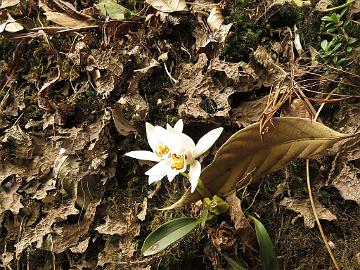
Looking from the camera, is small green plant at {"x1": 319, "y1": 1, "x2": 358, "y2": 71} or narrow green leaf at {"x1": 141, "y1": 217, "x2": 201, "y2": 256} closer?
narrow green leaf at {"x1": 141, "y1": 217, "x2": 201, "y2": 256}

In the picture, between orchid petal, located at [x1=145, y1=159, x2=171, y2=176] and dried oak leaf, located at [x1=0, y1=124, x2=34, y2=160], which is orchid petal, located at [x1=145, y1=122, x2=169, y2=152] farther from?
dried oak leaf, located at [x1=0, y1=124, x2=34, y2=160]

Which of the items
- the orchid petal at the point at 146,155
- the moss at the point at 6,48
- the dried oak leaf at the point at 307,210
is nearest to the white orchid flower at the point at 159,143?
the orchid petal at the point at 146,155

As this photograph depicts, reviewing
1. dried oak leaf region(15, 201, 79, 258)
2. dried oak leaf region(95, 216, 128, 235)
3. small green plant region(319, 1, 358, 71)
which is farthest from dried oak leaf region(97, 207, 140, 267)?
small green plant region(319, 1, 358, 71)

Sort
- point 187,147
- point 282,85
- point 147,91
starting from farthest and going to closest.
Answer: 1. point 147,91
2. point 282,85
3. point 187,147

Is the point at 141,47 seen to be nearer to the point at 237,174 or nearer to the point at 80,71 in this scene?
the point at 80,71

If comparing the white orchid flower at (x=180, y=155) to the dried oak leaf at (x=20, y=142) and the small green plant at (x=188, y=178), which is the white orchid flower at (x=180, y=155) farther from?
the dried oak leaf at (x=20, y=142)

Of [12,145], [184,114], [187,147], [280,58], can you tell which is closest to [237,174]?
[187,147]
